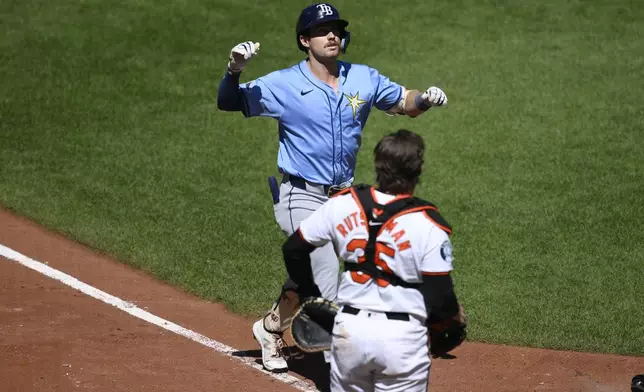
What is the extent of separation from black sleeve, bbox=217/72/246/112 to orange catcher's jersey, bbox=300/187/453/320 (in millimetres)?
1868

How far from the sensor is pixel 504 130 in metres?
11.4

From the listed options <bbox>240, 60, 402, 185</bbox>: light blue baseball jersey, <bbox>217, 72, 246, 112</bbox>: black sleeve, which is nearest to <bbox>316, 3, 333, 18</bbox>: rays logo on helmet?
<bbox>240, 60, 402, 185</bbox>: light blue baseball jersey

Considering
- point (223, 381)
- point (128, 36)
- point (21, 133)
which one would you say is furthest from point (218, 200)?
point (128, 36)

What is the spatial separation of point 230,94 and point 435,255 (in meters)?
2.24

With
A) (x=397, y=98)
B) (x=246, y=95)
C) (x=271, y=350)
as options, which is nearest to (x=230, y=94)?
(x=246, y=95)

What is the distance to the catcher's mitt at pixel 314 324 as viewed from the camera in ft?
15.8

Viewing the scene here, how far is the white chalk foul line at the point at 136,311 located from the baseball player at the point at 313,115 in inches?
15.3

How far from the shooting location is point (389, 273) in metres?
4.42

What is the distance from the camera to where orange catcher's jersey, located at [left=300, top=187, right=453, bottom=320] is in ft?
14.4

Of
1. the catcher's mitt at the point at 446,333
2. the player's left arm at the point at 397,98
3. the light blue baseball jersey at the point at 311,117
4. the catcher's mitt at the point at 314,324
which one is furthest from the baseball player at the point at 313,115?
the catcher's mitt at the point at 446,333

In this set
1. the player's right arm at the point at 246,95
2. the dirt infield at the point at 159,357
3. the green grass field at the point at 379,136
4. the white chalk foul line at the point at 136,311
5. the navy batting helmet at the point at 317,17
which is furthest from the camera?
the green grass field at the point at 379,136

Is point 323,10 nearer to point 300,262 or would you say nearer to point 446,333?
point 300,262

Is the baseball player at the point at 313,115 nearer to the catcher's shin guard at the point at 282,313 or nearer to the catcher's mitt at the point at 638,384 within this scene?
the catcher's shin guard at the point at 282,313

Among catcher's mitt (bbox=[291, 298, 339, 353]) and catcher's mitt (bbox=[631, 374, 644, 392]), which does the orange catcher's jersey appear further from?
catcher's mitt (bbox=[631, 374, 644, 392])
